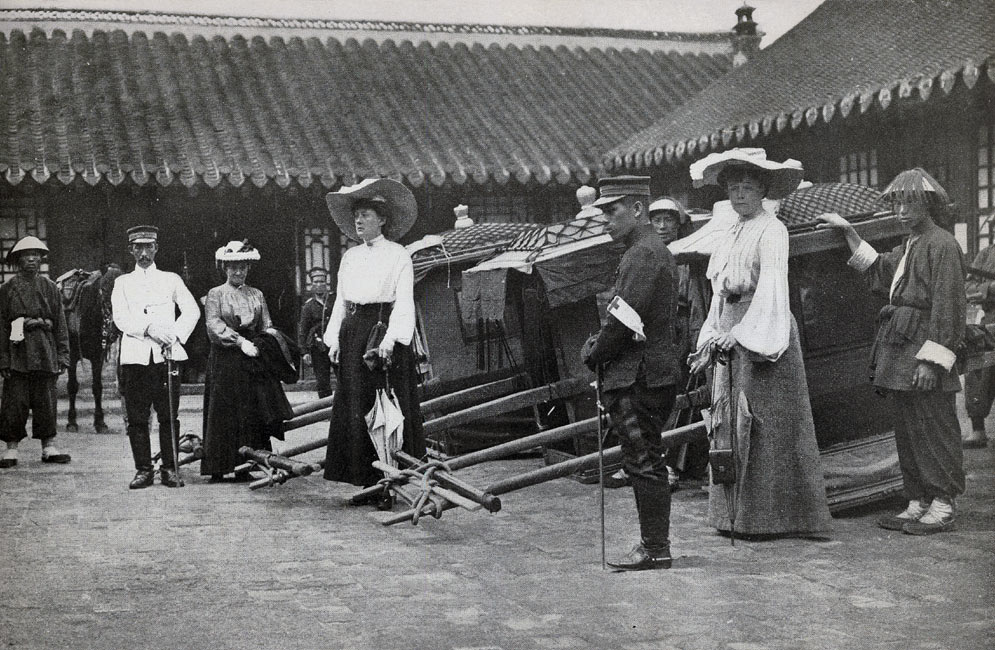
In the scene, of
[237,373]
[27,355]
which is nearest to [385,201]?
[237,373]

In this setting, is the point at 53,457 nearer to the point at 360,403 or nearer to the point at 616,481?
the point at 360,403

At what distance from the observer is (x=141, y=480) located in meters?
7.59

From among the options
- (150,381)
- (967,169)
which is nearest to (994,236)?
(967,169)

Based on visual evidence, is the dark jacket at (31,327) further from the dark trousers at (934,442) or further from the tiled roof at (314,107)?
the dark trousers at (934,442)

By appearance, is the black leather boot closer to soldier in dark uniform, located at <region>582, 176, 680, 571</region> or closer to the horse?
soldier in dark uniform, located at <region>582, 176, 680, 571</region>

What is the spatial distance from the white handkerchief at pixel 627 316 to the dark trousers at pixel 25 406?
18.6ft

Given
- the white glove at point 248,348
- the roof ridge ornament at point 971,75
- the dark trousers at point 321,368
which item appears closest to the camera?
the white glove at point 248,348

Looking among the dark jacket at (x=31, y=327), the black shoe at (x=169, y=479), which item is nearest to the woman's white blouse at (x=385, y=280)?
the black shoe at (x=169, y=479)

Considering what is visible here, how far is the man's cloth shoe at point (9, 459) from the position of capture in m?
8.59

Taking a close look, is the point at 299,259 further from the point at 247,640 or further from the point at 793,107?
the point at 247,640

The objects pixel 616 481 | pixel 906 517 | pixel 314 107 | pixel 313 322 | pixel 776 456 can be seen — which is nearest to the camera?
pixel 776 456

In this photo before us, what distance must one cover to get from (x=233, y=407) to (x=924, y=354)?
4.65 meters

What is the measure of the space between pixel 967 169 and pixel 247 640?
309 inches

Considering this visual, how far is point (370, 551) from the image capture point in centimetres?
553
